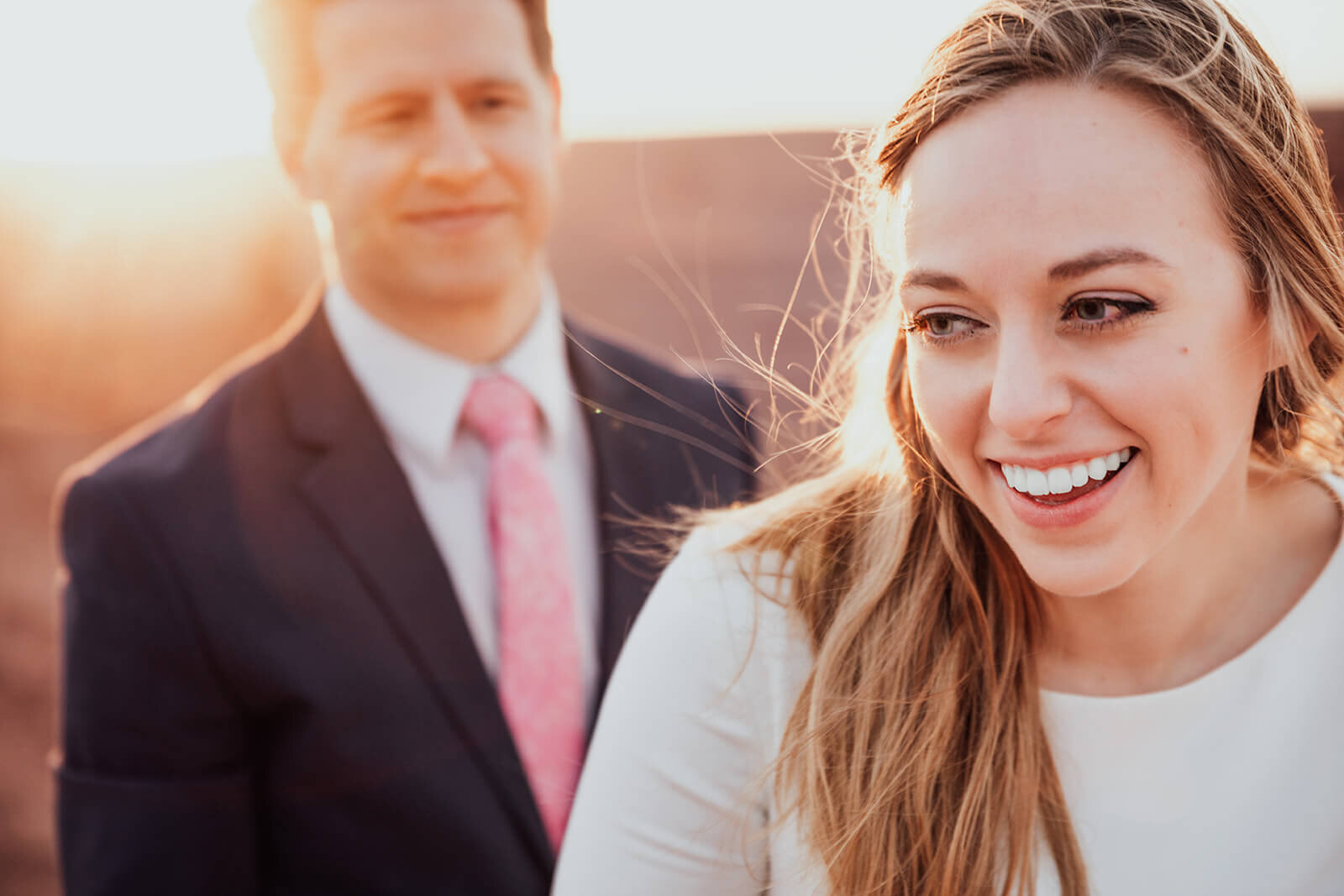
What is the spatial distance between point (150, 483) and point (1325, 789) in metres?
1.89

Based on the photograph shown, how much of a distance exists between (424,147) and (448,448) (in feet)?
1.79

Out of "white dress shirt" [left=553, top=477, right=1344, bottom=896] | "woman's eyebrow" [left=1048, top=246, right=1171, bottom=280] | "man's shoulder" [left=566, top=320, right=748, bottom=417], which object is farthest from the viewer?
"man's shoulder" [left=566, top=320, right=748, bottom=417]

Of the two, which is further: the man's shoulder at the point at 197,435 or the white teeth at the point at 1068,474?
the man's shoulder at the point at 197,435

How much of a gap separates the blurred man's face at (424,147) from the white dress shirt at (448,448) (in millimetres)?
78

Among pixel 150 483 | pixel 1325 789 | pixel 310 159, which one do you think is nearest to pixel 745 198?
pixel 310 159

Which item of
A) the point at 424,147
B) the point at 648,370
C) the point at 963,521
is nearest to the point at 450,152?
the point at 424,147

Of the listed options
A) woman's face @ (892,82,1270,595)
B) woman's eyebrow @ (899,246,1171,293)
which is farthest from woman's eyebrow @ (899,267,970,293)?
woman's eyebrow @ (899,246,1171,293)

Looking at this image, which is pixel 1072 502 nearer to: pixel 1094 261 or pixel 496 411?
pixel 1094 261

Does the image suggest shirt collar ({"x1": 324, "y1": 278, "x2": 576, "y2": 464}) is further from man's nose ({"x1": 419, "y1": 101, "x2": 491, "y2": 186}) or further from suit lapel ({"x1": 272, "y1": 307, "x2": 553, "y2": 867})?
man's nose ({"x1": 419, "y1": 101, "x2": 491, "y2": 186})

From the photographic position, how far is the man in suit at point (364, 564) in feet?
6.21

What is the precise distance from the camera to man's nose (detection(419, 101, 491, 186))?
1.96m

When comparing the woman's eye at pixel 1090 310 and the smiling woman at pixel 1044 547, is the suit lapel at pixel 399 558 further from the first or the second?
the woman's eye at pixel 1090 310

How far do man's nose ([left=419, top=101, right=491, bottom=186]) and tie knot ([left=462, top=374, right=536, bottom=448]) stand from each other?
378 millimetres

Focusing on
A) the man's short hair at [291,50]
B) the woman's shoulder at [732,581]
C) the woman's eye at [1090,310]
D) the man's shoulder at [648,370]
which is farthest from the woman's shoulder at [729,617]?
the man's short hair at [291,50]
